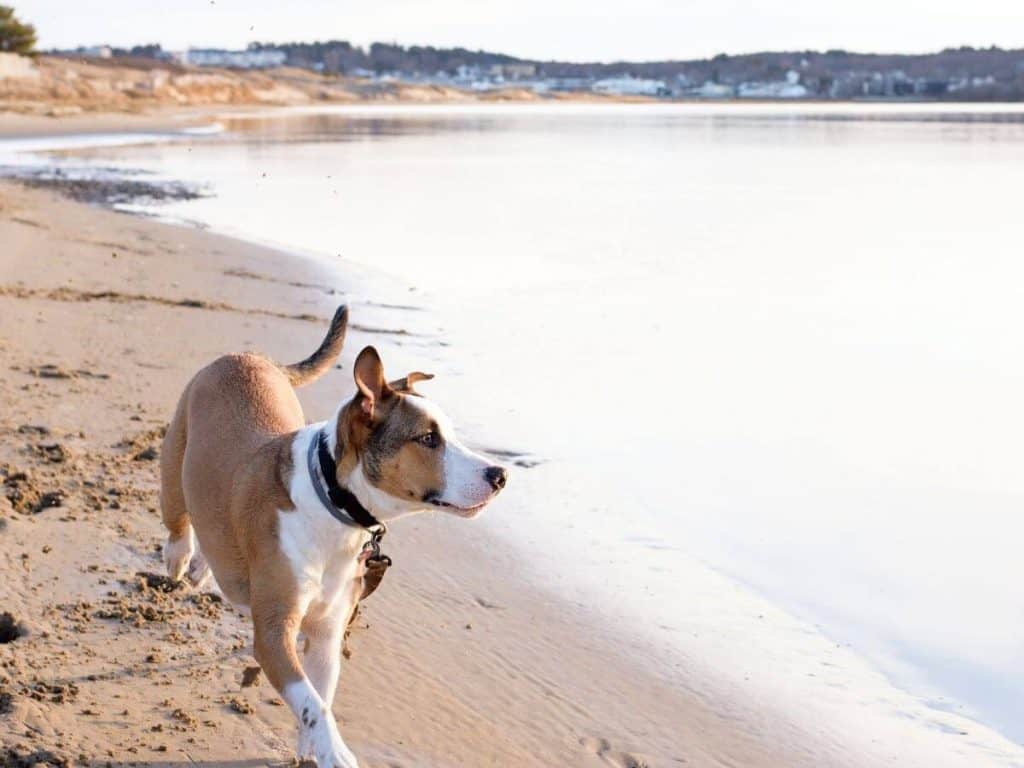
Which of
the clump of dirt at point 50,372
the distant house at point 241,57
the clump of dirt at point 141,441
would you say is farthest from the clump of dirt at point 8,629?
the distant house at point 241,57

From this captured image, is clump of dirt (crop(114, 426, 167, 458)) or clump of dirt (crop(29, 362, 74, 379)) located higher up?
clump of dirt (crop(29, 362, 74, 379))

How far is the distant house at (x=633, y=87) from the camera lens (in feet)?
591

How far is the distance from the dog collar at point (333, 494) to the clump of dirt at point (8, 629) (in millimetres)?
1584

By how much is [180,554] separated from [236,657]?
0.71 metres

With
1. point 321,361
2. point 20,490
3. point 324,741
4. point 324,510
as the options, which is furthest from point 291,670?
point 20,490

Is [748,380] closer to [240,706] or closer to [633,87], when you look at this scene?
[240,706]

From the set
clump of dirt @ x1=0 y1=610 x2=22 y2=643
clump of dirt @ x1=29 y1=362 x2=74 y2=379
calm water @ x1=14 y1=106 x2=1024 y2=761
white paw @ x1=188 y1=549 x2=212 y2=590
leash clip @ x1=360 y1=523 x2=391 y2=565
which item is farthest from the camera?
clump of dirt @ x1=29 y1=362 x2=74 y2=379

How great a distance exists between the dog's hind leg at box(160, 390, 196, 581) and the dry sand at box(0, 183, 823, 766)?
158 millimetres

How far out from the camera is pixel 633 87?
18262 cm

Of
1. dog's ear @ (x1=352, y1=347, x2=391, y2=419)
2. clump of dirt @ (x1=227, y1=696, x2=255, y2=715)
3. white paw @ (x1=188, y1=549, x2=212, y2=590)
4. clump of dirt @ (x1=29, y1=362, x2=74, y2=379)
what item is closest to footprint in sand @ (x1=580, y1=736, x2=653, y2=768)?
clump of dirt @ (x1=227, y1=696, x2=255, y2=715)

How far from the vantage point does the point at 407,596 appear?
20.5 ft

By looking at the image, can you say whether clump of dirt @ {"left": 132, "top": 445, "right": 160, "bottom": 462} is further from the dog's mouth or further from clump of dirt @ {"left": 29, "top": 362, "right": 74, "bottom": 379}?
the dog's mouth

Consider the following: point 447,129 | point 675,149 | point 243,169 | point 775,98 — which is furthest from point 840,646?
point 775,98

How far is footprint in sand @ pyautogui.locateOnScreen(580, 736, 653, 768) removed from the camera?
195 inches
